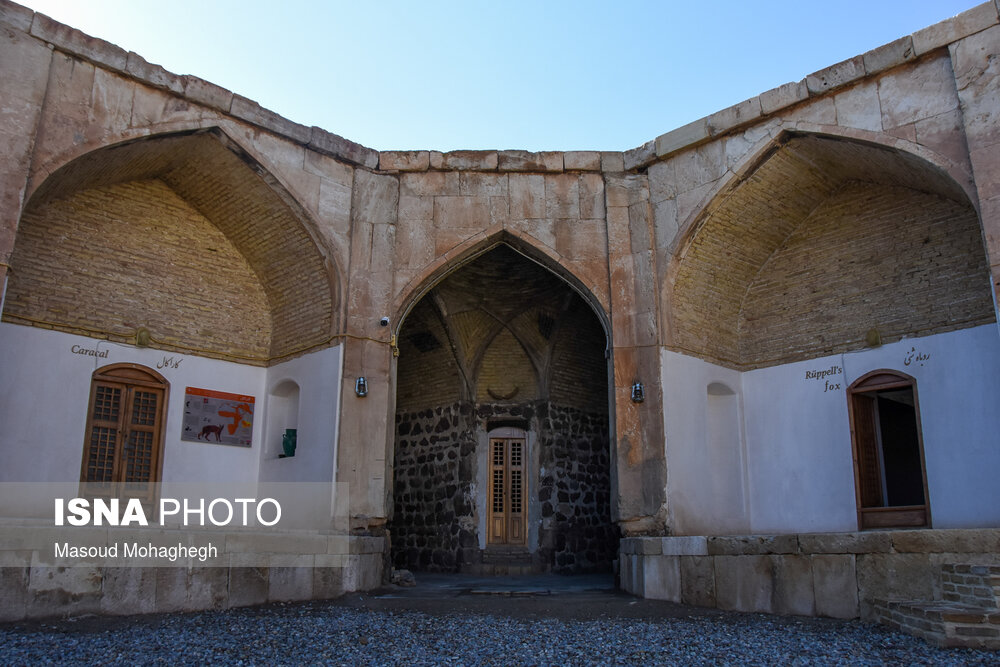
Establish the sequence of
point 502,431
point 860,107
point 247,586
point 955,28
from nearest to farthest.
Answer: point 247,586
point 955,28
point 860,107
point 502,431

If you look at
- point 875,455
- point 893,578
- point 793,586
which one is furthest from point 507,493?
point 893,578

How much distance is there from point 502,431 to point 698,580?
5540 mm

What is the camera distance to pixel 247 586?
8.09 meters

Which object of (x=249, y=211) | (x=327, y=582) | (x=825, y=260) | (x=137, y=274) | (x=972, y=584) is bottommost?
(x=327, y=582)

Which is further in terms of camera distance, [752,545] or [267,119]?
[267,119]

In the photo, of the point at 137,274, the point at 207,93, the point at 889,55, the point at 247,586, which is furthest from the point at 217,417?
the point at 889,55

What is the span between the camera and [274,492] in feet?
34.5

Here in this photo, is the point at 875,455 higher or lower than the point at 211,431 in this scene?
lower

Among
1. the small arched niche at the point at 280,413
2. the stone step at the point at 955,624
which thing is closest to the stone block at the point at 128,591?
the small arched niche at the point at 280,413

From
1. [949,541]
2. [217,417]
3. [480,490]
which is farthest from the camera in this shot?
[480,490]

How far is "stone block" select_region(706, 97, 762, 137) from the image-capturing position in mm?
10007

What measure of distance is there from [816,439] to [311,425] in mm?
5973

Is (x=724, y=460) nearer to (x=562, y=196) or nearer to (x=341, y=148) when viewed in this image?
(x=562, y=196)

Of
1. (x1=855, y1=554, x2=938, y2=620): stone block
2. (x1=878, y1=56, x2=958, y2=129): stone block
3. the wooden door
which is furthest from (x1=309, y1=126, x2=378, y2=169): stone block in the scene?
(x1=855, y1=554, x2=938, y2=620): stone block
